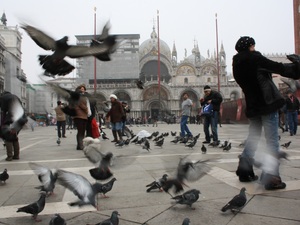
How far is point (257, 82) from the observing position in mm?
3422

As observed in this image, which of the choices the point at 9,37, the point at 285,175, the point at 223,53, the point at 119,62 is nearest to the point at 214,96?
the point at 285,175

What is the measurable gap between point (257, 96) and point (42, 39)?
8.15 feet

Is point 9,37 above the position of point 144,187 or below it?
above

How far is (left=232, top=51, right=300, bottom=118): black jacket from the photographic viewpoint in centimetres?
333

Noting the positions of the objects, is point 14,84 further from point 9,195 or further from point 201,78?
point 201,78

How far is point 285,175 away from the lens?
13.7 feet

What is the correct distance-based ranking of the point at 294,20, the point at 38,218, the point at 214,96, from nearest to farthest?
the point at 38,218
the point at 214,96
the point at 294,20

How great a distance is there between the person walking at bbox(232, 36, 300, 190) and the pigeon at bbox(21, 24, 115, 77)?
6.59ft

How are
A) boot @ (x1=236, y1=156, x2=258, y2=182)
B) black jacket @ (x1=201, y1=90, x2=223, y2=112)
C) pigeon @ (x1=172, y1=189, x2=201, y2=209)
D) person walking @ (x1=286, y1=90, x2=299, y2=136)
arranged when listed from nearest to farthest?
pigeon @ (x1=172, y1=189, x2=201, y2=209)
boot @ (x1=236, y1=156, x2=258, y2=182)
black jacket @ (x1=201, y1=90, x2=223, y2=112)
person walking @ (x1=286, y1=90, x2=299, y2=136)

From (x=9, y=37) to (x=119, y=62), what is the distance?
2.87ft

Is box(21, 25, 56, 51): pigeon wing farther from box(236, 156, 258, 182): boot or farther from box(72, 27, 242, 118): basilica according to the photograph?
box(72, 27, 242, 118): basilica

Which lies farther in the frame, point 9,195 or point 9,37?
point 9,195

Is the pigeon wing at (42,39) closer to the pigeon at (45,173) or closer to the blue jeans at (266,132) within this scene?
the pigeon at (45,173)

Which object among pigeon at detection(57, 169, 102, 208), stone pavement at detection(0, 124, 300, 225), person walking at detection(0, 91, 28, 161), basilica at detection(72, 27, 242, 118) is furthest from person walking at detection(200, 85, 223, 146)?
basilica at detection(72, 27, 242, 118)
